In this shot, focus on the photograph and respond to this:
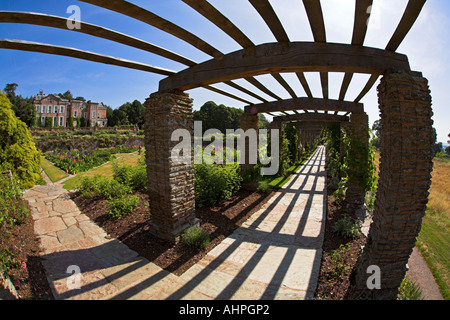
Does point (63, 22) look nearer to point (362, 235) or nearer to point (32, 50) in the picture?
point (32, 50)

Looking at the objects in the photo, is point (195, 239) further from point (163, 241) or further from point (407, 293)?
point (407, 293)

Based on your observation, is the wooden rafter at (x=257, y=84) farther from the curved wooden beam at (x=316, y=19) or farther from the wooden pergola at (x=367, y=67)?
the curved wooden beam at (x=316, y=19)

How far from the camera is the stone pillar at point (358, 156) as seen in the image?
195 inches

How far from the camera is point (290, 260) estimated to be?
318 centimetres

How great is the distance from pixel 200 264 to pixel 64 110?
194ft

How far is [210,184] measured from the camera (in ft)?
18.2

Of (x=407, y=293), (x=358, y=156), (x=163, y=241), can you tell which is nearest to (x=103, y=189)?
(x=163, y=241)

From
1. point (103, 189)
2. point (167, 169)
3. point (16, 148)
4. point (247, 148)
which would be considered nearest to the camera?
point (167, 169)

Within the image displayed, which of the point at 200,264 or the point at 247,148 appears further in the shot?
the point at 247,148

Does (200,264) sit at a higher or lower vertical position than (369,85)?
lower

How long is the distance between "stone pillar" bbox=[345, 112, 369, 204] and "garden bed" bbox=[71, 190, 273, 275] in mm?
2459

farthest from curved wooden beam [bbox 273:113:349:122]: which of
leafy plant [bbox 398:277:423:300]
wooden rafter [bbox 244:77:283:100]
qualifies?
leafy plant [bbox 398:277:423:300]

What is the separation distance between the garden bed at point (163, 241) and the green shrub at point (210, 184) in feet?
0.76

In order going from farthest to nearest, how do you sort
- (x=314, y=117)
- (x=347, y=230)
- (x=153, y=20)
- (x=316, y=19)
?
1. (x=314, y=117)
2. (x=347, y=230)
3. (x=153, y=20)
4. (x=316, y=19)
